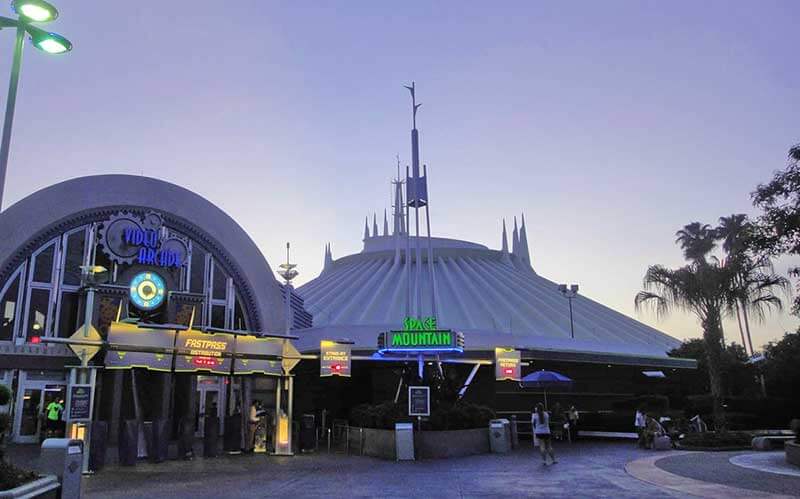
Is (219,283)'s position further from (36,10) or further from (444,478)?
(36,10)

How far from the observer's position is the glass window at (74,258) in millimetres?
25969

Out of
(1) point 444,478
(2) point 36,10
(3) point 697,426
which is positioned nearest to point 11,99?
(2) point 36,10

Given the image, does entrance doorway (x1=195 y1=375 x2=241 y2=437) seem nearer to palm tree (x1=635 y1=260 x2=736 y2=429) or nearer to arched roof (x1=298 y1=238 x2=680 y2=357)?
arched roof (x1=298 y1=238 x2=680 y2=357)

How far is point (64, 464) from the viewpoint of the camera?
11.6 m

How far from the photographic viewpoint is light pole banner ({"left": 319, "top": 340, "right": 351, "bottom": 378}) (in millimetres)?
25703

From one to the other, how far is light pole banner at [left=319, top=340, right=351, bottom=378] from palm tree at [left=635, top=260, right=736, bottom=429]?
12782 mm

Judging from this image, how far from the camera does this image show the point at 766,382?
41.2m

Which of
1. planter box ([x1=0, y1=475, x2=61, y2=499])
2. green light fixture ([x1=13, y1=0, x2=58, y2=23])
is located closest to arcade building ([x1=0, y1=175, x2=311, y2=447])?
planter box ([x1=0, y1=475, x2=61, y2=499])

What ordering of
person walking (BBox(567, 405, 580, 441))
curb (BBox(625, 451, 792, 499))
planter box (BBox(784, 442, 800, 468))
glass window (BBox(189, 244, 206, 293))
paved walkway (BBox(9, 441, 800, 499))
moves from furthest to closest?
1. person walking (BBox(567, 405, 580, 441))
2. glass window (BBox(189, 244, 206, 293))
3. planter box (BBox(784, 442, 800, 468))
4. paved walkway (BBox(9, 441, 800, 499))
5. curb (BBox(625, 451, 792, 499))

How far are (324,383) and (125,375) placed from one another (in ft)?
38.2

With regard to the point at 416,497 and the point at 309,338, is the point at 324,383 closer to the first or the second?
the point at 309,338

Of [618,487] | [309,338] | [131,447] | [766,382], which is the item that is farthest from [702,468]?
[766,382]

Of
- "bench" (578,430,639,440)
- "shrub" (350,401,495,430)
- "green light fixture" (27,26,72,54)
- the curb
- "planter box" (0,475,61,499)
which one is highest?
"green light fixture" (27,26,72,54)

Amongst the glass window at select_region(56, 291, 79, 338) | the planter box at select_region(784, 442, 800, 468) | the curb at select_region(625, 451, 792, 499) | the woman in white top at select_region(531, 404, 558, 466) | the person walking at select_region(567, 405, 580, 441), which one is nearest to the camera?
the curb at select_region(625, 451, 792, 499)
